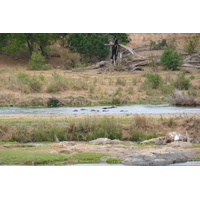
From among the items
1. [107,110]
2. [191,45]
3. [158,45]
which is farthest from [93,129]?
[158,45]

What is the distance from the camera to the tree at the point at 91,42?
40.0 m

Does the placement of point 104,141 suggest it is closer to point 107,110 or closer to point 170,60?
point 107,110

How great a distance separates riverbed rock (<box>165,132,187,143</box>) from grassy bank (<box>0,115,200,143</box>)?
83cm

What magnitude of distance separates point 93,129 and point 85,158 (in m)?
3.78

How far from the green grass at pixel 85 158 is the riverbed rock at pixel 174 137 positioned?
3169 mm

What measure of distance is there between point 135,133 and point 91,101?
9571 millimetres

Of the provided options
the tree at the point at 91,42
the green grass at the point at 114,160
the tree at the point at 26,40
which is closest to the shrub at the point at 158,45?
the tree at the point at 91,42

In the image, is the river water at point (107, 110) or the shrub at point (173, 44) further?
the shrub at point (173, 44)

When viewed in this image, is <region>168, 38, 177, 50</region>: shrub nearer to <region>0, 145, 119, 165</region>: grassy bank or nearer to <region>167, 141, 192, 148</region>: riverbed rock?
<region>167, 141, 192, 148</region>: riverbed rock

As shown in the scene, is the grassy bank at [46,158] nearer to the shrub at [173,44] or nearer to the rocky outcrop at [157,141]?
the rocky outcrop at [157,141]
